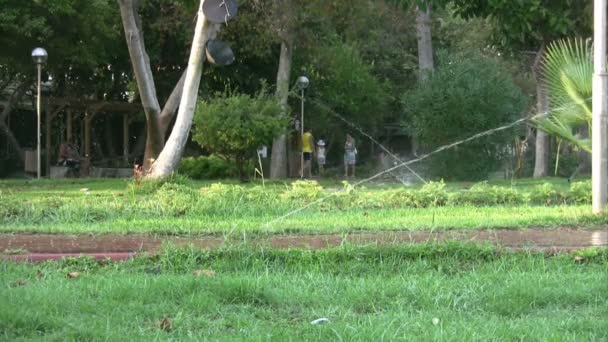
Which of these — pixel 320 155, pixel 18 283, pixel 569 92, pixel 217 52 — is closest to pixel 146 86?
pixel 217 52

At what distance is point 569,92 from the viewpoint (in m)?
10.6

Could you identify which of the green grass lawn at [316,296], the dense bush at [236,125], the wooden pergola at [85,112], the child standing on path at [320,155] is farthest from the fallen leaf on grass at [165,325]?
the child standing on path at [320,155]

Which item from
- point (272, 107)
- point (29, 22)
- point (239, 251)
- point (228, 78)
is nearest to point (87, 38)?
point (29, 22)

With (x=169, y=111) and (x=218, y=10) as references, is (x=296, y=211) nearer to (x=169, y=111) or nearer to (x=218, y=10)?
(x=218, y=10)

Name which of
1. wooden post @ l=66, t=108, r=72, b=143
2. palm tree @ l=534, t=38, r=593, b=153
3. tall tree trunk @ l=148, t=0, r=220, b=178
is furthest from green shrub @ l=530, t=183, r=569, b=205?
wooden post @ l=66, t=108, r=72, b=143

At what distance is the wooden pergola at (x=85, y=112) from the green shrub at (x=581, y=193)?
20277mm

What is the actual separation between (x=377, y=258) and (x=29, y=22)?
20050 mm

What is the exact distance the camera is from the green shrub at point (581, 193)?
1145 centimetres

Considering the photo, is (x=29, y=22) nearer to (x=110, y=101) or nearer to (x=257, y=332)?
(x=110, y=101)

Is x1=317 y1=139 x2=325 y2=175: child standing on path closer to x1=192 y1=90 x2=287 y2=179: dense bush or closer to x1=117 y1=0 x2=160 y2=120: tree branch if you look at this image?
x1=192 y1=90 x2=287 y2=179: dense bush

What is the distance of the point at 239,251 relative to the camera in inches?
271

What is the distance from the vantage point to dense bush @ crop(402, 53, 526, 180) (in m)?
21.2

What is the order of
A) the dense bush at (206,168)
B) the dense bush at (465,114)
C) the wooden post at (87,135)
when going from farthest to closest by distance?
the wooden post at (87,135) < the dense bush at (206,168) < the dense bush at (465,114)

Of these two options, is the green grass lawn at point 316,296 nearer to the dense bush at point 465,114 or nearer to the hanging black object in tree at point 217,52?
the hanging black object in tree at point 217,52
